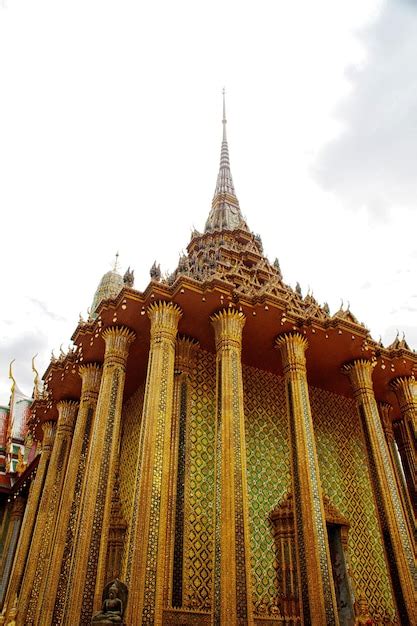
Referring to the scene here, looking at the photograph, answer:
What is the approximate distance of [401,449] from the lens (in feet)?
53.6

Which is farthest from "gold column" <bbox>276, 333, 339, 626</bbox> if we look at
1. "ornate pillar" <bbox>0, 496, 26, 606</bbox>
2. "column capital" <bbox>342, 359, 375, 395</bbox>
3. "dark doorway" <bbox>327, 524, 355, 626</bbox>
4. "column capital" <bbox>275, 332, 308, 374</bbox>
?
"ornate pillar" <bbox>0, 496, 26, 606</bbox>

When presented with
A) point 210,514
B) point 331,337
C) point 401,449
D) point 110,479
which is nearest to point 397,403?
point 401,449

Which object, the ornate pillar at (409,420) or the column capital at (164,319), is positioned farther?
the ornate pillar at (409,420)

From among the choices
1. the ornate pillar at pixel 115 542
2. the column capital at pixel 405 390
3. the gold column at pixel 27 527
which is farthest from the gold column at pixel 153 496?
the gold column at pixel 27 527

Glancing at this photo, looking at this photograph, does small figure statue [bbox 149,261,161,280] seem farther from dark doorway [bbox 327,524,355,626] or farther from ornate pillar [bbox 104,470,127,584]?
dark doorway [bbox 327,524,355,626]

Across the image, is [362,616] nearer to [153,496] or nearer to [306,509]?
[306,509]

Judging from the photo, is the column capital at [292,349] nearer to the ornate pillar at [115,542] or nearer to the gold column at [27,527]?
the ornate pillar at [115,542]

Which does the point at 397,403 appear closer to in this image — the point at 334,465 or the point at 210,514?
the point at 334,465

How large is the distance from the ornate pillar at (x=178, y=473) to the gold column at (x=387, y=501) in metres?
4.40

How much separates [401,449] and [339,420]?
8.04 ft

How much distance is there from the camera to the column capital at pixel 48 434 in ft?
56.2

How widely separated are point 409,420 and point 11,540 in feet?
52.0

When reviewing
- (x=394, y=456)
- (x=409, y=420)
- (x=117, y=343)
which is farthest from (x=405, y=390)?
(x=117, y=343)

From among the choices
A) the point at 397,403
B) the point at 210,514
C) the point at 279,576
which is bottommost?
the point at 279,576
